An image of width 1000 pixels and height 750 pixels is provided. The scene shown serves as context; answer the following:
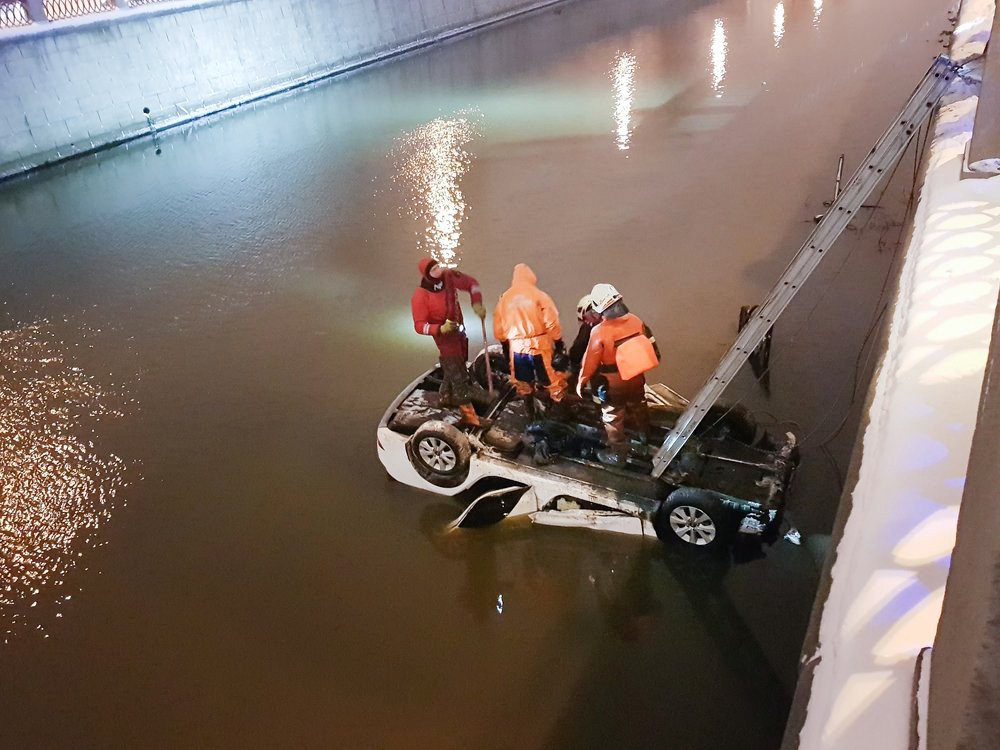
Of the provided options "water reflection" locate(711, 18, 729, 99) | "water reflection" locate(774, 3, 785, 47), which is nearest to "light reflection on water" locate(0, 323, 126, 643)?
"water reflection" locate(711, 18, 729, 99)

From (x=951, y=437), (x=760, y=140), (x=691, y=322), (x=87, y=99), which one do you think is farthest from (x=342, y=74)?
(x=951, y=437)

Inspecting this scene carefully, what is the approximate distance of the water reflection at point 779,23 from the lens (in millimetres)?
20797

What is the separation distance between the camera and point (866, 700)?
2.43 metres

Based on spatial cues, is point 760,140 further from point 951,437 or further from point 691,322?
point 951,437

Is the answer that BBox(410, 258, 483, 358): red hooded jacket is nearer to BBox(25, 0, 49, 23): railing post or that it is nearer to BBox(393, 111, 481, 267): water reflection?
BBox(393, 111, 481, 267): water reflection

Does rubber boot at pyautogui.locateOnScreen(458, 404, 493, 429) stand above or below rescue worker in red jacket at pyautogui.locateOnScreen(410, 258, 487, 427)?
below

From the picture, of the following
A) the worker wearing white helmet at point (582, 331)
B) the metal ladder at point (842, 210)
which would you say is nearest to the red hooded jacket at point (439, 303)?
the worker wearing white helmet at point (582, 331)

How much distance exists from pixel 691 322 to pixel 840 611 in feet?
18.0

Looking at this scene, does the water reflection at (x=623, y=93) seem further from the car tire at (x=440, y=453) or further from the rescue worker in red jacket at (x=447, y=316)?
the car tire at (x=440, y=453)

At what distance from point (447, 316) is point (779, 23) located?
72.6ft

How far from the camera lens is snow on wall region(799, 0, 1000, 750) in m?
2.48

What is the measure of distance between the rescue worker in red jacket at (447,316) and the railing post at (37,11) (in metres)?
13.9

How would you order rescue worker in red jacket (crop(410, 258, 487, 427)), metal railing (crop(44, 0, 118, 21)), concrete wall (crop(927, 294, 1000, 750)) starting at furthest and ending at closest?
metal railing (crop(44, 0, 118, 21))
rescue worker in red jacket (crop(410, 258, 487, 427))
concrete wall (crop(927, 294, 1000, 750))

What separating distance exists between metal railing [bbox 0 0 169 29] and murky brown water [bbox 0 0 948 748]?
2822 millimetres
